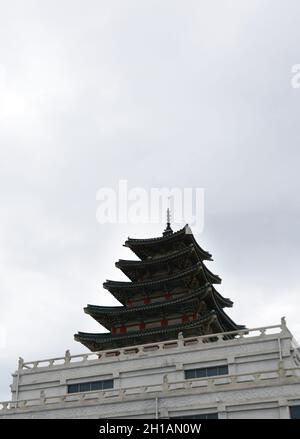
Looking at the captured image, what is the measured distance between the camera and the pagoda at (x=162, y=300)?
50781mm

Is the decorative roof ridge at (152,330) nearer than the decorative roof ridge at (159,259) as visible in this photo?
Yes

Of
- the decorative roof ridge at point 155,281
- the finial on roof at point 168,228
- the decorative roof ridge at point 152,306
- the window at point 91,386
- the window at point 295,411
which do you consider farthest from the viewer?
the finial on roof at point 168,228

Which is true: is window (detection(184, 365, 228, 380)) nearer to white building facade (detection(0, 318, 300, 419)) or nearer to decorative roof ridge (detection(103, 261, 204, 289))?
white building facade (detection(0, 318, 300, 419))

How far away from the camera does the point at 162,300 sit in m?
54.2

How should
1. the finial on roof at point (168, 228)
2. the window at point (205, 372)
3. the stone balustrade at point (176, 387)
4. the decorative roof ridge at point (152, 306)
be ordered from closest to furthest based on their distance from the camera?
1. the stone balustrade at point (176, 387)
2. the window at point (205, 372)
3. the decorative roof ridge at point (152, 306)
4. the finial on roof at point (168, 228)

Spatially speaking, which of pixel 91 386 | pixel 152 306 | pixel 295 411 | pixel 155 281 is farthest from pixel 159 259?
pixel 295 411

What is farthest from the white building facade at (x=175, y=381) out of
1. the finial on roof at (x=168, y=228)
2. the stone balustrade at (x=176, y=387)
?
the finial on roof at (x=168, y=228)

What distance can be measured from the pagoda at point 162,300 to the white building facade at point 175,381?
7.29 feet

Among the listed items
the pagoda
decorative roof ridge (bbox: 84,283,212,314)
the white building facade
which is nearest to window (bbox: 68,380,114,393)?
the white building facade

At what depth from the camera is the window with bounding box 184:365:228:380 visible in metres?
43.5

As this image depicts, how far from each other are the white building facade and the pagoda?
2.22 m

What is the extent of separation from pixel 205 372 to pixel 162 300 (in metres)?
11.3

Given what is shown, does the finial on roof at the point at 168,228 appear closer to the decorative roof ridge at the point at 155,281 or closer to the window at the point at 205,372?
the decorative roof ridge at the point at 155,281
